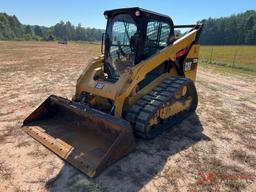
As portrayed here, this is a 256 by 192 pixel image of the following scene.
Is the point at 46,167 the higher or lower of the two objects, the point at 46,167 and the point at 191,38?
the lower

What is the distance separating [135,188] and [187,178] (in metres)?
0.91

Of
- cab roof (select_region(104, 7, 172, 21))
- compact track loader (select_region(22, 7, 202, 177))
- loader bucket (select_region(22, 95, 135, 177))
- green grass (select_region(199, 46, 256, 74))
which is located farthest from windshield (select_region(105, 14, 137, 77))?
green grass (select_region(199, 46, 256, 74))

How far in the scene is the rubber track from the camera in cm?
481

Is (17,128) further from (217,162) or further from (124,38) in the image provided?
(217,162)

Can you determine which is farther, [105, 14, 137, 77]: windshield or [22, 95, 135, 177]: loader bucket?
[105, 14, 137, 77]: windshield

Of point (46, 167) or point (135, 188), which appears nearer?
point (135, 188)

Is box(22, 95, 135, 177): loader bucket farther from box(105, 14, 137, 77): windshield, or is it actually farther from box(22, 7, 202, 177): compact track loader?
box(105, 14, 137, 77): windshield

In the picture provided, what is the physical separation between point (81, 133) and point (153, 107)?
61.3 inches

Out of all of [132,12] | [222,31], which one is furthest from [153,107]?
[222,31]

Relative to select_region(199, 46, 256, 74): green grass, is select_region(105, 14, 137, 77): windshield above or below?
above

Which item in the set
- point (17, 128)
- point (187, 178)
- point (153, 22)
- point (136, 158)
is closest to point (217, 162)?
point (187, 178)

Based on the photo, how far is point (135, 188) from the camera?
377 centimetres

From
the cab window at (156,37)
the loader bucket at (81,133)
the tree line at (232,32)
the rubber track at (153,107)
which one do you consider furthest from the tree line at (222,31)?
the loader bucket at (81,133)

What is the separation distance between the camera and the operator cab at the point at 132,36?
17.8 ft
